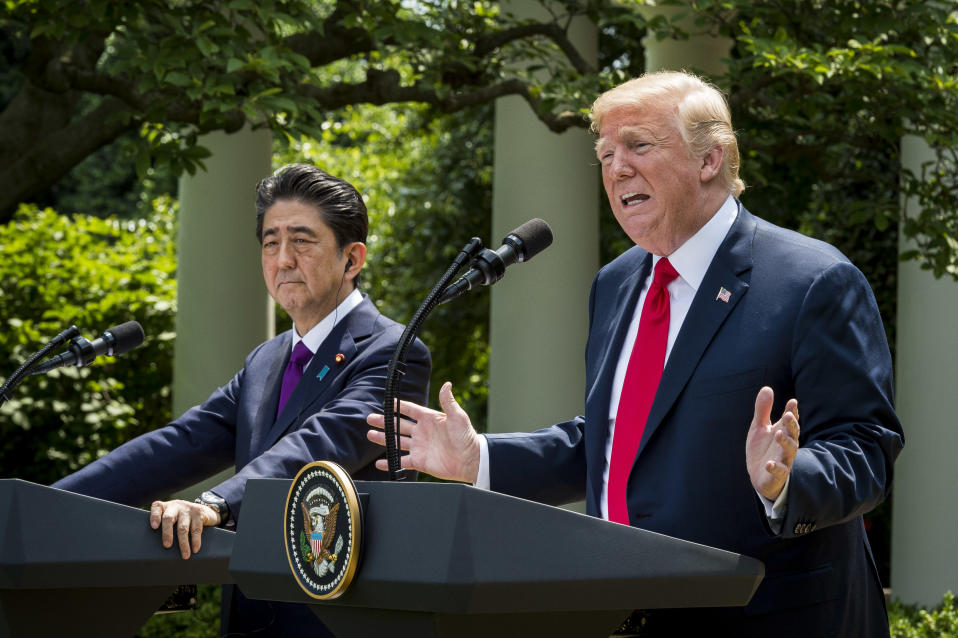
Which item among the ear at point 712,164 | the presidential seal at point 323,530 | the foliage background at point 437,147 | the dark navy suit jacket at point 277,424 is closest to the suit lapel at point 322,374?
the dark navy suit jacket at point 277,424

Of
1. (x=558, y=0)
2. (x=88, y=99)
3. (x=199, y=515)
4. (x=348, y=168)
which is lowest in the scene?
(x=199, y=515)

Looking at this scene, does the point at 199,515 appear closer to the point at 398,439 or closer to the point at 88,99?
the point at 398,439

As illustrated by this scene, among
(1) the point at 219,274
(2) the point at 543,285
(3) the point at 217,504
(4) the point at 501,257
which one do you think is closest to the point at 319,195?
(3) the point at 217,504

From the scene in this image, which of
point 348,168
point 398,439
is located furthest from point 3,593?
point 348,168

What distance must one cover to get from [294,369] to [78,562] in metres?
1.11

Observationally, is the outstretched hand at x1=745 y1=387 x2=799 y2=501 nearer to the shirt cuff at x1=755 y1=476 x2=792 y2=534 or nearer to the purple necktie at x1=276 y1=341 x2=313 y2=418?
the shirt cuff at x1=755 y1=476 x2=792 y2=534

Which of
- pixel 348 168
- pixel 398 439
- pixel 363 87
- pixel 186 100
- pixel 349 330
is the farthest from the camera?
pixel 348 168

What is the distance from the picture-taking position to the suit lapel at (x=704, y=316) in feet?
8.02

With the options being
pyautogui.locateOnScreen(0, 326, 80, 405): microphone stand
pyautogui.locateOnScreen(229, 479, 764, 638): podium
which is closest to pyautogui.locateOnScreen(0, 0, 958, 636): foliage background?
pyautogui.locateOnScreen(0, 326, 80, 405): microphone stand

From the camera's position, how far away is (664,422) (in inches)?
96.1

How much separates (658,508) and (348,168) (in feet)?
45.9

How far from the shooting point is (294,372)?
3566 millimetres

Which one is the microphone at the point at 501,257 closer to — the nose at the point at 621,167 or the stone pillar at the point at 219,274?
the nose at the point at 621,167

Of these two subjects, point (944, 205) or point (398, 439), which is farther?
point (944, 205)
